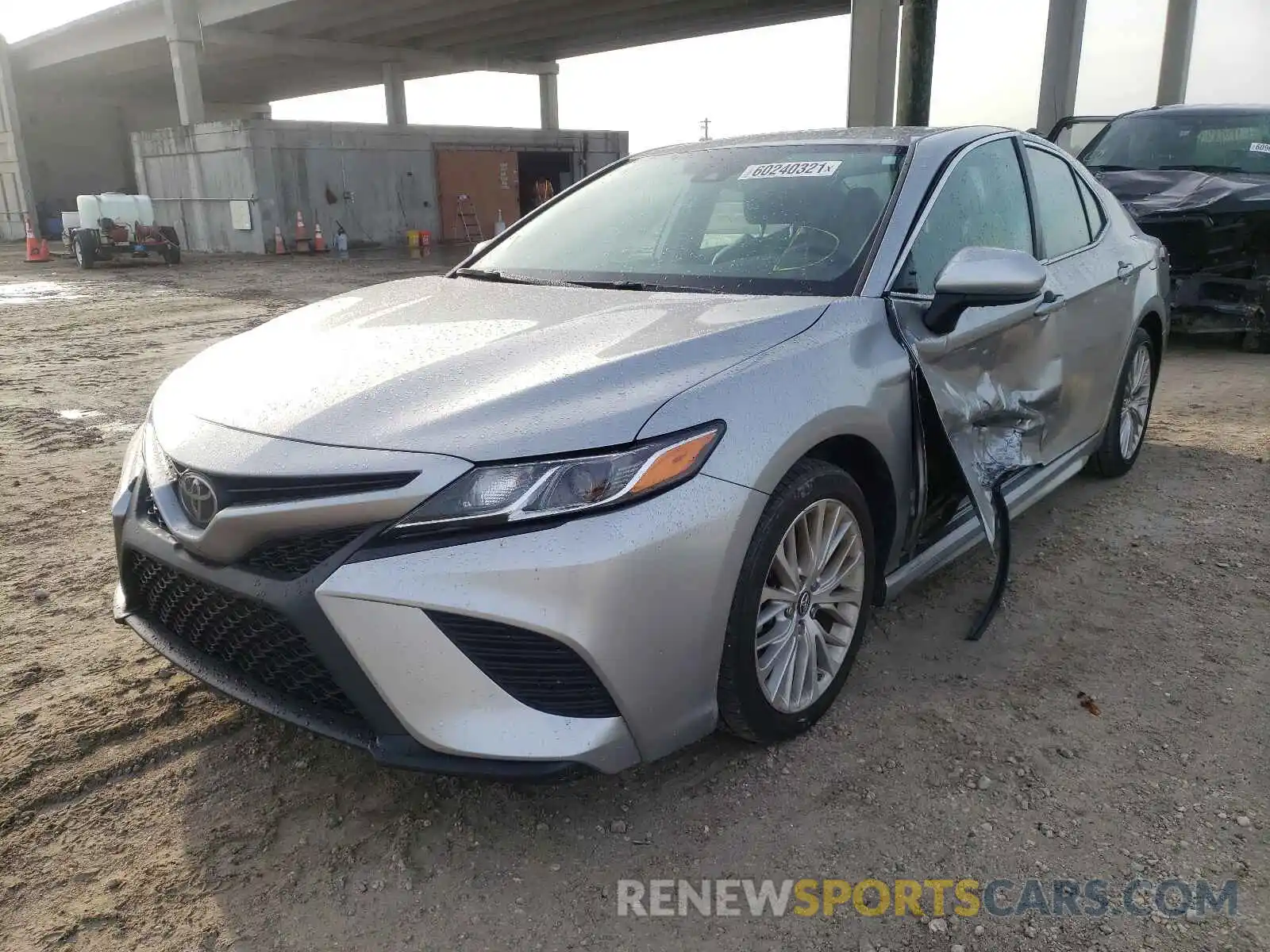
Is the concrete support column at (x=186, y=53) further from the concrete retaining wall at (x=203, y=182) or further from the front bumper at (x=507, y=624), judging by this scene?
the front bumper at (x=507, y=624)

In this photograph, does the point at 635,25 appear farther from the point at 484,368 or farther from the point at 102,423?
the point at 484,368

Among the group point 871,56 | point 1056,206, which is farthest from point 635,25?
point 1056,206

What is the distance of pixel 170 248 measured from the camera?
1875cm

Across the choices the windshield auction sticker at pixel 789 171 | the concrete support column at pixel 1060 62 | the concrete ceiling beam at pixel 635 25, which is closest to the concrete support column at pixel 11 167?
the concrete ceiling beam at pixel 635 25

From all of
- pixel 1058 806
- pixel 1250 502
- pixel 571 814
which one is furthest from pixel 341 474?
pixel 1250 502

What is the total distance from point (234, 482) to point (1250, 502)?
419 cm

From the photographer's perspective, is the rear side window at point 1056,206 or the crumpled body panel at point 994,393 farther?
the rear side window at point 1056,206

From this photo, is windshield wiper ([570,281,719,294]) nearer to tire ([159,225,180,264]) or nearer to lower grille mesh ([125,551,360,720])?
lower grille mesh ([125,551,360,720])

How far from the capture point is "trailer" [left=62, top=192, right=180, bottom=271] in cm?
1825

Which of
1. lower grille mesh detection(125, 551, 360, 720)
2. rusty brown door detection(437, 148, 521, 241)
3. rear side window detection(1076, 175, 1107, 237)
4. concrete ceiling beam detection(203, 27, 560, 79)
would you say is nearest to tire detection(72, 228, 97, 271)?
rusty brown door detection(437, 148, 521, 241)

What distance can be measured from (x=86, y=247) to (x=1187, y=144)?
60.4ft

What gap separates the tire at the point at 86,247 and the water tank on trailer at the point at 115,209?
0.65m

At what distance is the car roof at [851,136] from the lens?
125 inches
